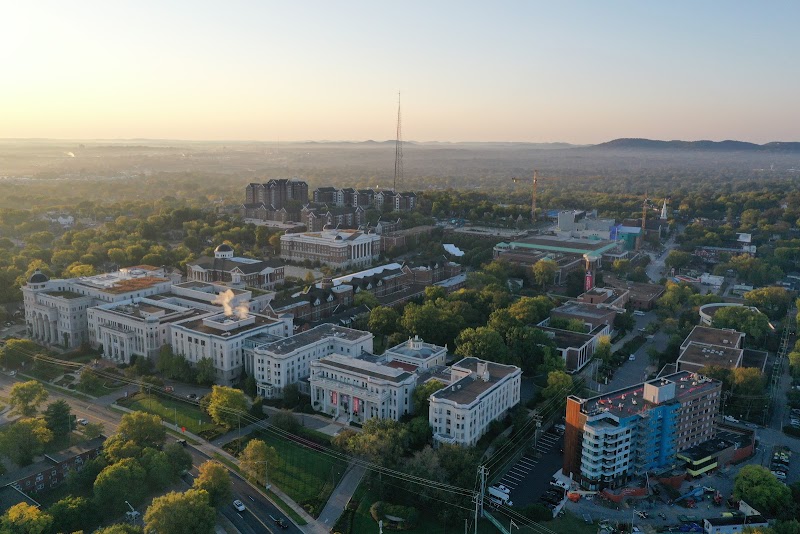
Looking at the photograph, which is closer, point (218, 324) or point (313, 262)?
point (218, 324)

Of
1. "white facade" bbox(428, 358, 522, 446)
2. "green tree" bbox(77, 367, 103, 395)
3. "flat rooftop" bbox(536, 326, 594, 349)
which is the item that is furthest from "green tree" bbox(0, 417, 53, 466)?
"flat rooftop" bbox(536, 326, 594, 349)

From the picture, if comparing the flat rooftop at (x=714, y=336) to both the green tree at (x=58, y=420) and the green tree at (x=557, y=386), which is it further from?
the green tree at (x=58, y=420)

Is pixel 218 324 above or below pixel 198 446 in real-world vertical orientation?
above

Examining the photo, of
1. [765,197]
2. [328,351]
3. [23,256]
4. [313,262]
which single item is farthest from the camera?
[765,197]

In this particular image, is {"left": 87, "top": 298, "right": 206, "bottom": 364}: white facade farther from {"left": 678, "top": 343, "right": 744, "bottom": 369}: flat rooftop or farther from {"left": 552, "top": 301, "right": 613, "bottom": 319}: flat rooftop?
{"left": 678, "top": 343, "right": 744, "bottom": 369}: flat rooftop

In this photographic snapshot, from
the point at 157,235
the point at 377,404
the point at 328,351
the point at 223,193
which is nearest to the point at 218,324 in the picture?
the point at 328,351

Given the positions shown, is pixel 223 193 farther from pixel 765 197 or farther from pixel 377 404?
pixel 377 404
